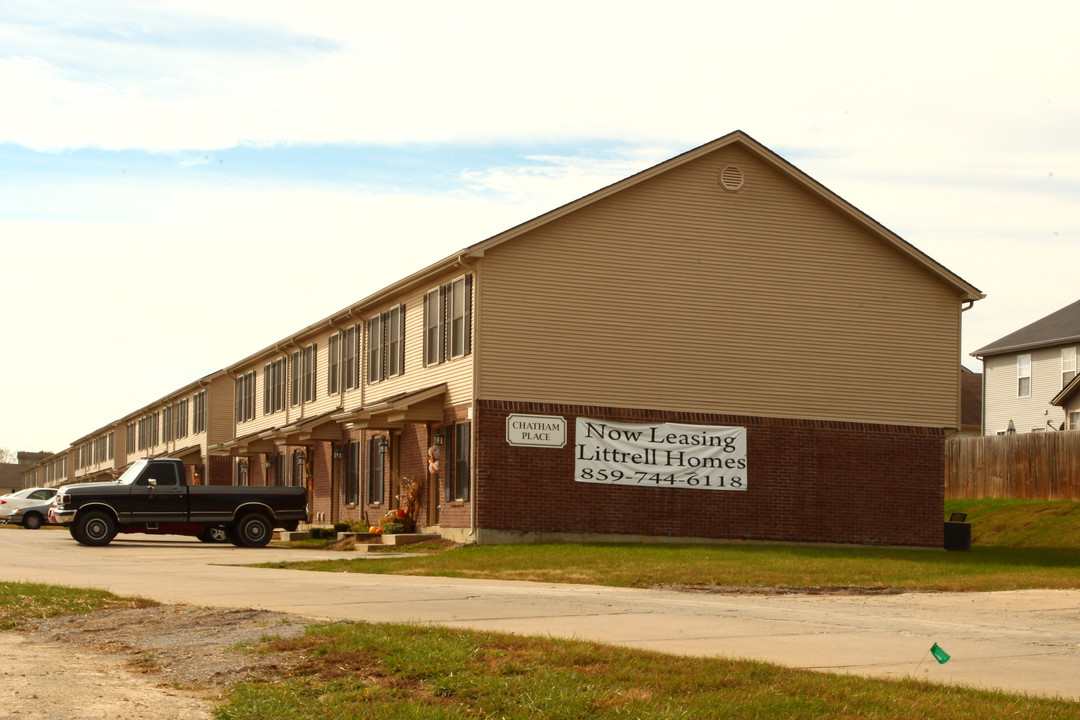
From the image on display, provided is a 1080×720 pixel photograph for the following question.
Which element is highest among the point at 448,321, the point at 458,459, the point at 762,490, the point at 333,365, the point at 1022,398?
the point at 448,321

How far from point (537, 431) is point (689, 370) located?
13.1 feet

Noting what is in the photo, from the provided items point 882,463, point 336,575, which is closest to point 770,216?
point 882,463

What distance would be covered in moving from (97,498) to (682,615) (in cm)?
1992

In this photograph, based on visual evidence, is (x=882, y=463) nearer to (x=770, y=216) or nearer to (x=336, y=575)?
(x=770, y=216)

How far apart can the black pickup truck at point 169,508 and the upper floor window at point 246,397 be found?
779 inches

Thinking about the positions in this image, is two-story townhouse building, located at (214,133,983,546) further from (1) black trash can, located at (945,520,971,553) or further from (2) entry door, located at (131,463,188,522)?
(2) entry door, located at (131,463,188,522)

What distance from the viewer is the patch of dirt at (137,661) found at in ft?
27.6

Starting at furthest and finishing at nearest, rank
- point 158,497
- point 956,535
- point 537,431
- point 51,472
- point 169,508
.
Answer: point 51,472 < point 956,535 < point 169,508 < point 158,497 < point 537,431

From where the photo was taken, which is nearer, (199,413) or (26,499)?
(26,499)

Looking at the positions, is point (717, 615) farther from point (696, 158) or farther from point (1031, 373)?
point (1031, 373)

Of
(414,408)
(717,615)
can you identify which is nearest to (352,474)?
(414,408)

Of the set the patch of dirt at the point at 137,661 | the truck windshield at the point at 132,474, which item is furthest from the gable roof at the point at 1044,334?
the patch of dirt at the point at 137,661

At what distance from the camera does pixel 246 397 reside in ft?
171

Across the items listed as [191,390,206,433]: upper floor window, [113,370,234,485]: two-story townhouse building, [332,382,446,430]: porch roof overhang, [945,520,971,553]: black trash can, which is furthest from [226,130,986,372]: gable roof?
[191,390,206,433]: upper floor window
